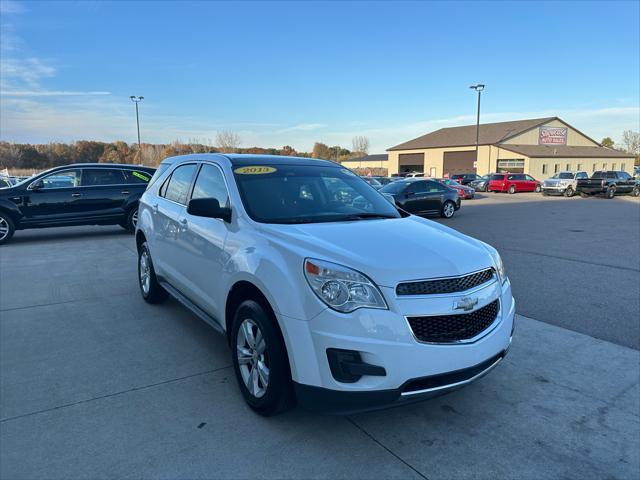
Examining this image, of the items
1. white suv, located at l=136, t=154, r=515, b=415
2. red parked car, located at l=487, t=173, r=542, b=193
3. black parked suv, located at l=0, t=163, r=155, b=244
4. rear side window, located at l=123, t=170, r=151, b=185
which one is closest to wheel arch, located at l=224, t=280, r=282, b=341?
white suv, located at l=136, t=154, r=515, b=415

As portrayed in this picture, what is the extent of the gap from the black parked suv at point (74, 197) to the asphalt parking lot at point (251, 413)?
5.80m

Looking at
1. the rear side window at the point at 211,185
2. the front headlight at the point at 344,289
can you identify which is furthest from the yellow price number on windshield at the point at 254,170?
the front headlight at the point at 344,289

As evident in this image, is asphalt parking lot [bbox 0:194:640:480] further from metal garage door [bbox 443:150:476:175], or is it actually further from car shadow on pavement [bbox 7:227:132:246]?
metal garage door [bbox 443:150:476:175]

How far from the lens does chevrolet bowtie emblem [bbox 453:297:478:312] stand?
107 inches

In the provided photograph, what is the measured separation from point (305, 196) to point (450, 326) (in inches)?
71.0

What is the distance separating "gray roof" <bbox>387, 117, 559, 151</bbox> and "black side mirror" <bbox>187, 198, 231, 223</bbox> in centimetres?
6021

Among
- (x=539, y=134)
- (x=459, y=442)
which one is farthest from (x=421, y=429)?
(x=539, y=134)

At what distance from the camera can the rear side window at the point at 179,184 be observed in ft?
15.3

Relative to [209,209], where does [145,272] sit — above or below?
below

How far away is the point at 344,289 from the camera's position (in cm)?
262

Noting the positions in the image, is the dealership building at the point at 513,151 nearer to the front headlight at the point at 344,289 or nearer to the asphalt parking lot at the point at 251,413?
the asphalt parking lot at the point at 251,413

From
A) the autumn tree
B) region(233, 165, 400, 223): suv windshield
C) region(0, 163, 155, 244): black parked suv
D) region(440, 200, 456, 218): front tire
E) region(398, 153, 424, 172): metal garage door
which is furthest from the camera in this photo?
the autumn tree

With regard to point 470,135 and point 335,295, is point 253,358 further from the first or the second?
point 470,135

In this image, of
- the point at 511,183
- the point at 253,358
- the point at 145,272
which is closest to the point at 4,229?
the point at 145,272
